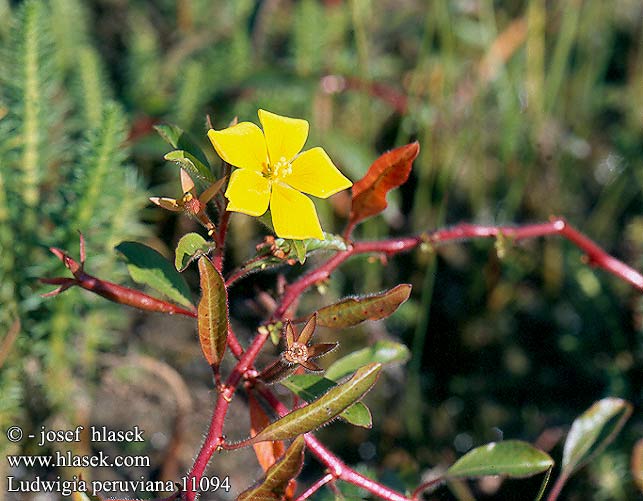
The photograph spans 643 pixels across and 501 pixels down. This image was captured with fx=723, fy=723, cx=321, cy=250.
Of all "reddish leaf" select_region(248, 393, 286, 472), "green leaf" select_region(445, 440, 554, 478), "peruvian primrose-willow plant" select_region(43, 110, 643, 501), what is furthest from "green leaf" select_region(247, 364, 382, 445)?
"green leaf" select_region(445, 440, 554, 478)

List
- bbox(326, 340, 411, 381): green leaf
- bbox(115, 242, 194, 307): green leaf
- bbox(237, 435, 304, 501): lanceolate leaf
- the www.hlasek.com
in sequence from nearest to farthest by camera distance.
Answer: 1. bbox(237, 435, 304, 501): lanceolate leaf
2. bbox(115, 242, 194, 307): green leaf
3. bbox(326, 340, 411, 381): green leaf
4. the www.hlasek.com

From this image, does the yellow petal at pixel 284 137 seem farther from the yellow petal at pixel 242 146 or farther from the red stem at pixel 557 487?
the red stem at pixel 557 487

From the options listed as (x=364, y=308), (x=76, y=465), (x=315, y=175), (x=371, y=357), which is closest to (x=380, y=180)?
(x=315, y=175)

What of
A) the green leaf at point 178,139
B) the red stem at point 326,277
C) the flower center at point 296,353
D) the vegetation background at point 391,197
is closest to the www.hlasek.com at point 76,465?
the vegetation background at point 391,197

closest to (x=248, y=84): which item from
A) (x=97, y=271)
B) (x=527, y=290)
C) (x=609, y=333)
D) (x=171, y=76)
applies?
(x=171, y=76)

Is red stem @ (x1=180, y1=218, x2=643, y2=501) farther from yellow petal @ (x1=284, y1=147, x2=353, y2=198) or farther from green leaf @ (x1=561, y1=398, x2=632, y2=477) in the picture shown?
green leaf @ (x1=561, y1=398, x2=632, y2=477)
